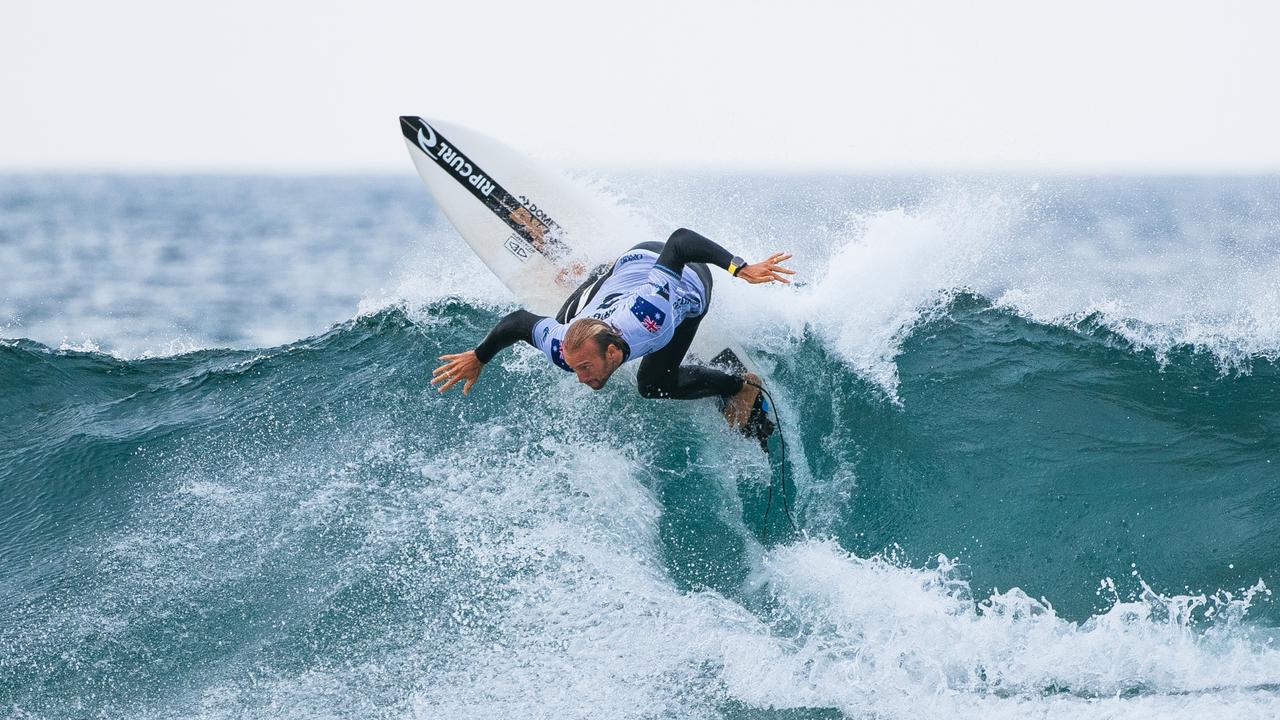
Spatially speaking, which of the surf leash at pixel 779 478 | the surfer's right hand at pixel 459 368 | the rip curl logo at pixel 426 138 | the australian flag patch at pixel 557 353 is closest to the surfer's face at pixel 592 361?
the australian flag patch at pixel 557 353

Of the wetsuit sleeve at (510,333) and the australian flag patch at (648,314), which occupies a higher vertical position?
the australian flag patch at (648,314)

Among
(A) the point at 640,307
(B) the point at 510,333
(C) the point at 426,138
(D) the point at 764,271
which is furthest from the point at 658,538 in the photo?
(C) the point at 426,138

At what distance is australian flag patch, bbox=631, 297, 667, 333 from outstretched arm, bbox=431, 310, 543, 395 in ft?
1.68

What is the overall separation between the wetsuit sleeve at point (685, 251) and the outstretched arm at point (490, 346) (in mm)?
759

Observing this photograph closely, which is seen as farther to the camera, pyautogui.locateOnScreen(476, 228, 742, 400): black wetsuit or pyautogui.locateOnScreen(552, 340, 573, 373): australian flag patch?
pyautogui.locateOnScreen(476, 228, 742, 400): black wetsuit

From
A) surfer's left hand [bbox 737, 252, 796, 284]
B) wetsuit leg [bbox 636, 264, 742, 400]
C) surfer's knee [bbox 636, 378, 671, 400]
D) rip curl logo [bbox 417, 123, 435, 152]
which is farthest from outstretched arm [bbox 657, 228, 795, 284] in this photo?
rip curl logo [bbox 417, 123, 435, 152]

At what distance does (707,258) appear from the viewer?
504cm

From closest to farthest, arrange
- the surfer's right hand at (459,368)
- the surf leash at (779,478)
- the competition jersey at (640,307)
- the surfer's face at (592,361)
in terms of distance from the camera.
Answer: the surfer's face at (592,361) < the competition jersey at (640,307) < the surfer's right hand at (459,368) < the surf leash at (779,478)

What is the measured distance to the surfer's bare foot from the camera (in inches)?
222

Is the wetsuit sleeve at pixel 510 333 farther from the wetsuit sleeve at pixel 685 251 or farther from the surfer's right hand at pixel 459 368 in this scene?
the wetsuit sleeve at pixel 685 251

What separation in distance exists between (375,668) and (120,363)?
447cm

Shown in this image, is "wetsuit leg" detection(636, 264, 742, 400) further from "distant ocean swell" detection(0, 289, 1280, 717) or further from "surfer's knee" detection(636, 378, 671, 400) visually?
"distant ocean swell" detection(0, 289, 1280, 717)

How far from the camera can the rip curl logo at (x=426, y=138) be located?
6965 mm

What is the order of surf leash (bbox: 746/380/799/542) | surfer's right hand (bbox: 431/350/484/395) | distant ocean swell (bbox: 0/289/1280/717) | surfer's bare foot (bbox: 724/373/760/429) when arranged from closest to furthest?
distant ocean swell (bbox: 0/289/1280/717) → surfer's right hand (bbox: 431/350/484/395) → surf leash (bbox: 746/380/799/542) → surfer's bare foot (bbox: 724/373/760/429)
